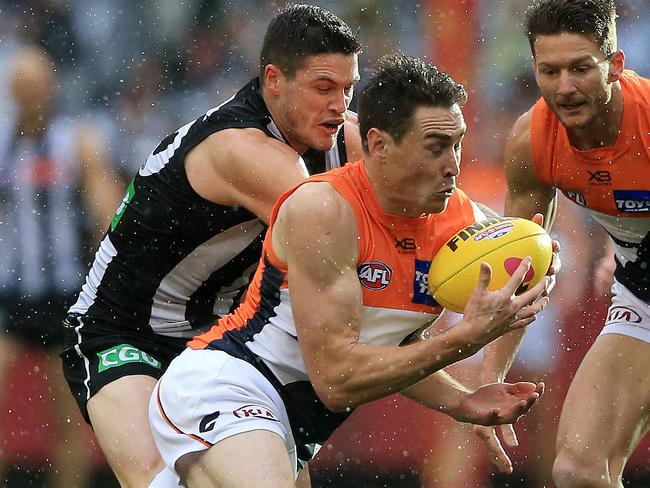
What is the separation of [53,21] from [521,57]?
2.88m

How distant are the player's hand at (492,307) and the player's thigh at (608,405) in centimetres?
141

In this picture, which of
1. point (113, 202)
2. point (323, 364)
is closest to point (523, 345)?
point (113, 202)

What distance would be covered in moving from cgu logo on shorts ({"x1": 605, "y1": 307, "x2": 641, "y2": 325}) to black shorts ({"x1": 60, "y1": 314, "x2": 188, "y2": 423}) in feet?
6.26

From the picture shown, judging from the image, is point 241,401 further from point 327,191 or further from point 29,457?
point 29,457

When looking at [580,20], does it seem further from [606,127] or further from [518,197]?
[518,197]

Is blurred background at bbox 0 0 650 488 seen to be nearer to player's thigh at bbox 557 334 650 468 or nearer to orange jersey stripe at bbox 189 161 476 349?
player's thigh at bbox 557 334 650 468

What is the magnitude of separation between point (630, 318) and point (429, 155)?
5.61ft

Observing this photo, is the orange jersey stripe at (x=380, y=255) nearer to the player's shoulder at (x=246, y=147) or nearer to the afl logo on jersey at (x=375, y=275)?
the afl logo on jersey at (x=375, y=275)

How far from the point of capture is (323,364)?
4.36m

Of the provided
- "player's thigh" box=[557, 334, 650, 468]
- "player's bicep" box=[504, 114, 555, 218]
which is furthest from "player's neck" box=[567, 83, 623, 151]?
"player's thigh" box=[557, 334, 650, 468]

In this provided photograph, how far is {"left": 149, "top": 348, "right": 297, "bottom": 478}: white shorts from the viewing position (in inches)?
174

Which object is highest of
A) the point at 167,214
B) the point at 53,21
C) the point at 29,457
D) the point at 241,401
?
the point at 53,21

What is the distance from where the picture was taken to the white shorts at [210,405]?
4.42 meters

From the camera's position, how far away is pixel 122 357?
5395 millimetres
